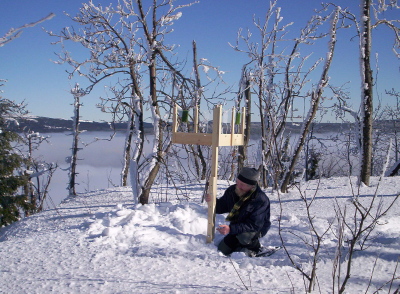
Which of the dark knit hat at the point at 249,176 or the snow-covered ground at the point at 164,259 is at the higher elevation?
the dark knit hat at the point at 249,176

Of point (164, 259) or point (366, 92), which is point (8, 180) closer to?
point (164, 259)

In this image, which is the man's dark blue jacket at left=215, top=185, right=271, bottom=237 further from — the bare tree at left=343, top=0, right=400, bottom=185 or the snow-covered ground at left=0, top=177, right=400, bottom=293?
the bare tree at left=343, top=0, right=400, bottom=185

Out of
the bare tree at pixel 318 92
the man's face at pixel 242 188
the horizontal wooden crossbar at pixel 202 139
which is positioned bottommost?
the man's face at pixel 242 188

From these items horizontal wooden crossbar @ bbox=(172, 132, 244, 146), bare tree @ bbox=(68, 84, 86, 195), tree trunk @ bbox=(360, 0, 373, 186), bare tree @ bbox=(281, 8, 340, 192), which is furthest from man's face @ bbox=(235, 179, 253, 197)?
bare tree @ bbox=(68, 84, 86, 195)

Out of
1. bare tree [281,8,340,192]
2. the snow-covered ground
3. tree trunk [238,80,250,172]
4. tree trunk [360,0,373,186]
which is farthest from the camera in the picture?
tree trunk [238,80,250,172]

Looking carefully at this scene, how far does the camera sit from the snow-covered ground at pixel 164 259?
2.82 meters

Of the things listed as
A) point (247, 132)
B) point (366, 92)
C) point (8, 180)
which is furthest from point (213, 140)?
point (8, 180)

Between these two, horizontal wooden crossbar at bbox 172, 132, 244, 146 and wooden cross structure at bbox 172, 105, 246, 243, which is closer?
wooden cross structure at bbox 172, 105, 246, 243

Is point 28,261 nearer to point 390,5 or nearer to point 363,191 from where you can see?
point 363,191

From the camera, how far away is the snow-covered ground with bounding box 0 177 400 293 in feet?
9.25

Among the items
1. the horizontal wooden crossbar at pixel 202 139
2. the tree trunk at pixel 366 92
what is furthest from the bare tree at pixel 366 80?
the horizontal wooden crossbar at pixel 202 139

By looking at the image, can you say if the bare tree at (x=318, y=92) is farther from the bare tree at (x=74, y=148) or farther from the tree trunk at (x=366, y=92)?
the bare tree at (x=74, y=148)

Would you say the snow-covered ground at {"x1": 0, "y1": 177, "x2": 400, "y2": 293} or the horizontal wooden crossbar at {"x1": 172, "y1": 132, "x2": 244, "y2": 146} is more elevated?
the horizontal wooden crossbar at {"x1": 172, "y1": 132, "x2": 244, "y2": 146}

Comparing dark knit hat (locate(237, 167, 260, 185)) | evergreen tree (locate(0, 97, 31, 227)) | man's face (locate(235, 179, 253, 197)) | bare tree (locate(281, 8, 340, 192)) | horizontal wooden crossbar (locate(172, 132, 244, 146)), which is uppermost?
bare tree (locate(281, 8, 340, 192))
